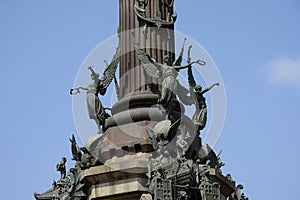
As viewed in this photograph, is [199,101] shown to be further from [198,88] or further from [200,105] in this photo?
[198,88]

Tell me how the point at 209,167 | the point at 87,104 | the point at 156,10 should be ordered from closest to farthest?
the point at 209,167 → the point at 87,104 → the point at 156,10

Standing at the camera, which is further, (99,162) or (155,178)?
(99,162)

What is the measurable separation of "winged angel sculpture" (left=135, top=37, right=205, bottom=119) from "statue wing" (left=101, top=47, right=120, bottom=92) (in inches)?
41.6

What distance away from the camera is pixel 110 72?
24844 millimetres

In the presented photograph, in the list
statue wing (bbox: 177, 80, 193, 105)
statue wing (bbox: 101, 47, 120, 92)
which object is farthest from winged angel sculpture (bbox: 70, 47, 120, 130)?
statue wing (bbox: 177, 80, 193, 105)

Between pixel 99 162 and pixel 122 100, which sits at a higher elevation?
pixel 122 100

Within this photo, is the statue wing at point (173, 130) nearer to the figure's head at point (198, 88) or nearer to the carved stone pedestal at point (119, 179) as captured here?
the carved stone pedestal at point (119, 179)

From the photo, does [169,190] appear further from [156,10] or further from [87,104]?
[156,10]

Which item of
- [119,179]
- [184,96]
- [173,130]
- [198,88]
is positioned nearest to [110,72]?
[184,96]

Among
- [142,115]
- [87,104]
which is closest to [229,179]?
[142,115]

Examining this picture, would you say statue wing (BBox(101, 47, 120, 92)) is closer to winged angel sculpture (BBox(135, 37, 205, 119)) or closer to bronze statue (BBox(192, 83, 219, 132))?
winged angel sculpture (BBox(135, 37, 205, 119))

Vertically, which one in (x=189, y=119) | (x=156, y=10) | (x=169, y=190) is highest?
(x=156, y=10)

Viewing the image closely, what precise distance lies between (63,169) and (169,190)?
4.10 meters

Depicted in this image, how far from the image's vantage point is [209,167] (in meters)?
22.1
